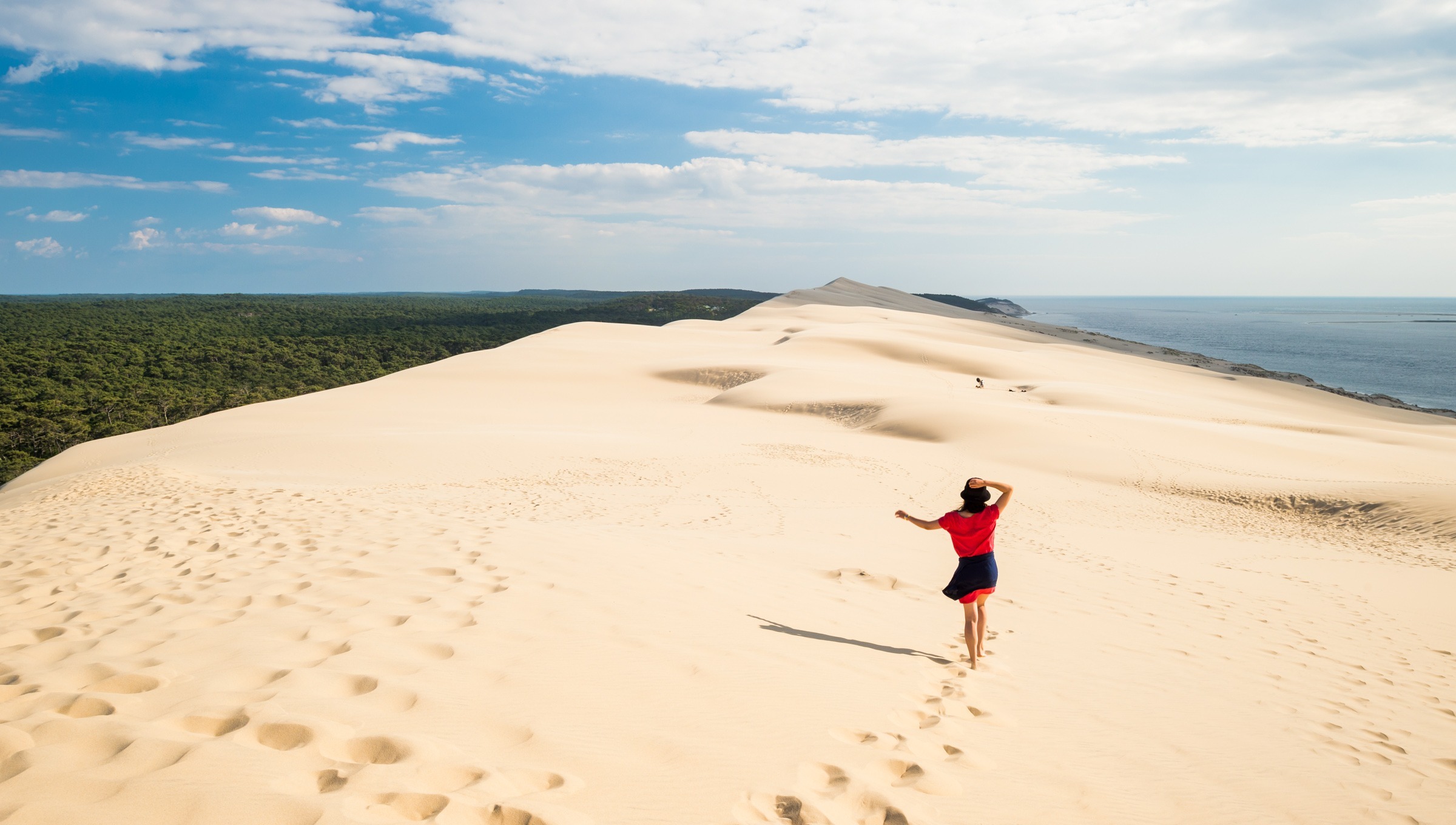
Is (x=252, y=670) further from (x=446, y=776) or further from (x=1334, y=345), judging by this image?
(x=1334, y=345)

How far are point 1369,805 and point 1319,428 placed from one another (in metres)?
23.6

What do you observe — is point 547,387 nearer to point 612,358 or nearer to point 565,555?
point 612,358

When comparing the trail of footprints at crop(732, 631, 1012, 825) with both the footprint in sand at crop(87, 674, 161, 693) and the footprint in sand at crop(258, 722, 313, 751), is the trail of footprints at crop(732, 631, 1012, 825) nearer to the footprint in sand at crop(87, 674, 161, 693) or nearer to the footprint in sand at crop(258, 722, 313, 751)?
the footprint in sand at crop(258, 722, 313, 751)

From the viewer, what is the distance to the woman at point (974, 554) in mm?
5473

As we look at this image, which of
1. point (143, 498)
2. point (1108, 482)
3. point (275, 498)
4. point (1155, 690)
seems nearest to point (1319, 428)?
point (1108, 482)

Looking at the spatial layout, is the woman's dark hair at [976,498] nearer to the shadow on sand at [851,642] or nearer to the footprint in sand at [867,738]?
the shadow on sand at [851,642]

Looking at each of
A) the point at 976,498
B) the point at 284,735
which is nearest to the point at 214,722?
the point at 284,735

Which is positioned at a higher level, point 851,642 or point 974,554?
point 974,554

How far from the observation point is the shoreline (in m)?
38.4

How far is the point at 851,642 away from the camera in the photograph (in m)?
5.49

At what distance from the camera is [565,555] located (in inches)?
267

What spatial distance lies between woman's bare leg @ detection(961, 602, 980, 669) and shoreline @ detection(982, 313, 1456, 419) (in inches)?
1560

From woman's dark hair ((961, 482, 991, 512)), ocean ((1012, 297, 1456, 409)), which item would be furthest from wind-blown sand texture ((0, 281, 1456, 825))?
ocean ((1012, 297, 1456, 409))

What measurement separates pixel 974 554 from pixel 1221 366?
52.6 metres
